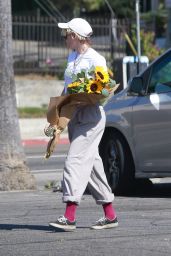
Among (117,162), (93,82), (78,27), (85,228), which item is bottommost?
(117,162)

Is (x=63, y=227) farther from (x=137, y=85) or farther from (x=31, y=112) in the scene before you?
(x=31, y=112)

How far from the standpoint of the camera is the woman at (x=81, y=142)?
26.0ft

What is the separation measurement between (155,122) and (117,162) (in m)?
0.81

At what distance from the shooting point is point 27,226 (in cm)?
845

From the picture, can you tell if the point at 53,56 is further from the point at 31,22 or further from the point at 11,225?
the point at 11,225

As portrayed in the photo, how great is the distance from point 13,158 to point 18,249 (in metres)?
3.97

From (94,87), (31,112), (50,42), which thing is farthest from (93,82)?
(50,42)

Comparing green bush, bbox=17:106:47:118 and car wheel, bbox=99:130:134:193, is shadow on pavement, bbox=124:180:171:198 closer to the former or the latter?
car wheel, bbox=99:130:134:193

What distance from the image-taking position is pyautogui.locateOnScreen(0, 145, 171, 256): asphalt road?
23.8 feet

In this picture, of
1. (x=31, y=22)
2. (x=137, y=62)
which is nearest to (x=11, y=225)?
(x=137, y=62)

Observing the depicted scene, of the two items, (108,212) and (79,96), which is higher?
(79,96)

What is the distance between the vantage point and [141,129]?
10.5 meters

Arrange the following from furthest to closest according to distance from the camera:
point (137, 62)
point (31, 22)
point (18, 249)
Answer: point (31, 22), point (137, 62), point (18, 249)

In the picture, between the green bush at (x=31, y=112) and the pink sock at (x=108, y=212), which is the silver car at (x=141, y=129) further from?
the green bush at (x=31, y=112)
